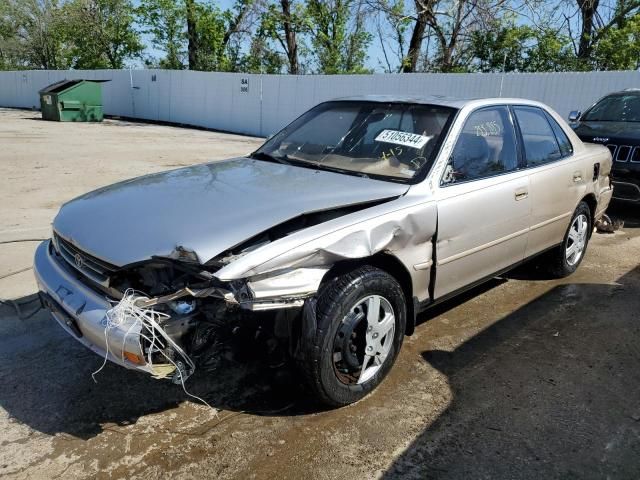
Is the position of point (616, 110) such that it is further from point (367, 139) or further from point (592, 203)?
point (367, 139)

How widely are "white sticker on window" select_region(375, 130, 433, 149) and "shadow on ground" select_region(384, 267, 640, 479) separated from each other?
1386 millimetres

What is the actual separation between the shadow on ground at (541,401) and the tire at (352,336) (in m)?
0.44

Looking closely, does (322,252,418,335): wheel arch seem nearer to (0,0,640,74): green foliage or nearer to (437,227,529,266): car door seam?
(437,227,529,266): car door seam

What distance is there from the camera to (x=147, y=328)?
2264mm

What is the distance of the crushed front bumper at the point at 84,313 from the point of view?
7.54 feet

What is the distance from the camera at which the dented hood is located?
8.08 feet

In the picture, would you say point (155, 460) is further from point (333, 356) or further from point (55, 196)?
point (55, 196)

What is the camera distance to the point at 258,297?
7.60 feet

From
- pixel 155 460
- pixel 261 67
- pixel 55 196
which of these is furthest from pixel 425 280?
pixel 261 67

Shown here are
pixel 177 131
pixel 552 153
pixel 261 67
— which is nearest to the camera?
pixel 552 153

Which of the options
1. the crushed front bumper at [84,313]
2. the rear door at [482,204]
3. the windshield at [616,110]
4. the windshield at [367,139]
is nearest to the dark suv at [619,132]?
the windshield at [616,110]

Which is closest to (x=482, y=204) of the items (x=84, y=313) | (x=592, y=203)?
(x=592, y=203)

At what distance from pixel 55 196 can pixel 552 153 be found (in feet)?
21.2

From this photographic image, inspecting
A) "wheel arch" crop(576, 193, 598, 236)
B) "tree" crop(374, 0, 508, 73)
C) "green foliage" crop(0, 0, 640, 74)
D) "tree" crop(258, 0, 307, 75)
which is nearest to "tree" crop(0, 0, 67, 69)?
"green foliage" crop(0, 0, 640, 74)
